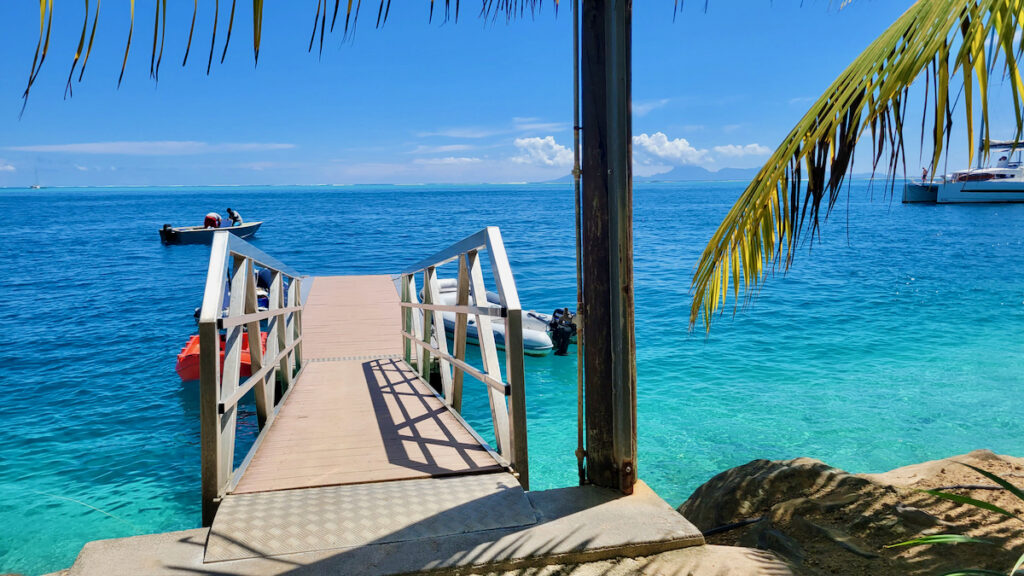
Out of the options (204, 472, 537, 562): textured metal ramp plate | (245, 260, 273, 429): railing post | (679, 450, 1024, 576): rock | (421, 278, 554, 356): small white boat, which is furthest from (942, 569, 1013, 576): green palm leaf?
(421, 278, 554, 356): small white boat

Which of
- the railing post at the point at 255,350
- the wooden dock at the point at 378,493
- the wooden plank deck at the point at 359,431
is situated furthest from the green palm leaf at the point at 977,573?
the railing post at the point at 255,350

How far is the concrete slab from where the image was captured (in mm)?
2264

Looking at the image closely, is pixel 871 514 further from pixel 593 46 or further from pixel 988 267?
pixel 988 267

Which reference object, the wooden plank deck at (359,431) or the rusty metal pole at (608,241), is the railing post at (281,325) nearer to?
the wooden plank deck at (359,431)

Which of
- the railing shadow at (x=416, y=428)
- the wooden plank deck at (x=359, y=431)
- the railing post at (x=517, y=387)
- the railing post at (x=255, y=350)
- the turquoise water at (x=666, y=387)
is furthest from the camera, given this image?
the turquoise water at (x=666, y=387)

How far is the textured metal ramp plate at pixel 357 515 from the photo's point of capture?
2434 mm

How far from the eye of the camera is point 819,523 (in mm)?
3029

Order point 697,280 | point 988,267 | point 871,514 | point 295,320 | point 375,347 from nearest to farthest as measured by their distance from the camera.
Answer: point 697,280 → point 871,514 → point 295,320 → point 375,347 → point 988,267

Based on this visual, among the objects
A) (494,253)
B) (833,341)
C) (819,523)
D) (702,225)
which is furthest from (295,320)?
(702,225)

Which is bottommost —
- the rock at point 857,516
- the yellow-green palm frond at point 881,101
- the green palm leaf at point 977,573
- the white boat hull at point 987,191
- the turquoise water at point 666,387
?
the turquoise water at point 666,387

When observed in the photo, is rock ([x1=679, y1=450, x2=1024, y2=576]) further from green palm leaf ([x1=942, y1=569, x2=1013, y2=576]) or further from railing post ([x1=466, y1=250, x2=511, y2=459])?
railing post ([x1=466, y1=250, x2=511, y2=459])

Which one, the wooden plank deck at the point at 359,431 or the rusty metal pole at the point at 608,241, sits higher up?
the rusty metal pole at the point at 608,241

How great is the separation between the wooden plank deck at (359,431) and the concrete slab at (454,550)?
30.2 inches

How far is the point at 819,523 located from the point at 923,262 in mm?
26006
